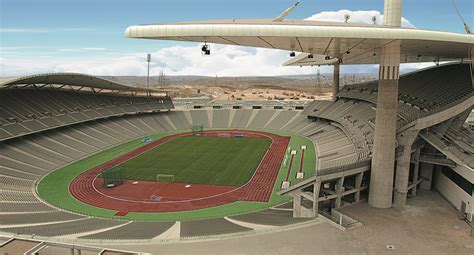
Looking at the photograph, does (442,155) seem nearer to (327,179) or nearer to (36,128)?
(327,179)

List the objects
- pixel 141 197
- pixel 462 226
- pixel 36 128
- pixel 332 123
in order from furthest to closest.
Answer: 1. pixel 332 123
2. pixel 36 128
3. pixel 141 197
4. pixel 462 226

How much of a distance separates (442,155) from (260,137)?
35.9 metres

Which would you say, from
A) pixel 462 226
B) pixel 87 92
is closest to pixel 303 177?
pixel 462 226

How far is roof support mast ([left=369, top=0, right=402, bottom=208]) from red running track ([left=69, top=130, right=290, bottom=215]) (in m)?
9.83

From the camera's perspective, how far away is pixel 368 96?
178 ft

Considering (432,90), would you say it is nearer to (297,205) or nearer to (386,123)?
(386,123)

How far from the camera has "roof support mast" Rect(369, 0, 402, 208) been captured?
26.9 metres

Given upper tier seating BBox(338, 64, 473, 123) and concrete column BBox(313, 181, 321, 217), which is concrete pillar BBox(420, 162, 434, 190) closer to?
upper tier seating BBox(338, 64, 473, 123)

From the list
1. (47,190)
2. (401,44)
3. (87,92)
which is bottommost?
(47,190)

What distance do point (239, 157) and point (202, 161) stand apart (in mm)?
5312

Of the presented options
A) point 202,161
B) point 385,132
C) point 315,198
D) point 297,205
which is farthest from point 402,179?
point 202,161

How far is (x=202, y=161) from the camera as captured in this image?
47.4 meters

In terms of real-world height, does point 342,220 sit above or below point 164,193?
above

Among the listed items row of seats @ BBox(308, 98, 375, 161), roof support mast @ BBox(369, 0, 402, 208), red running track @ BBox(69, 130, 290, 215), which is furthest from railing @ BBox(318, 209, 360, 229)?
row of seats @ BBox(308, 98, 375, 161)
